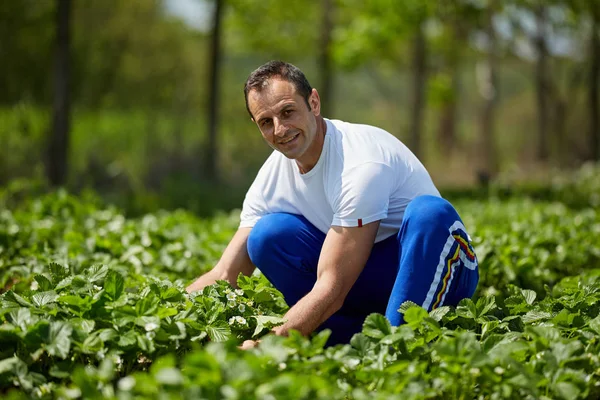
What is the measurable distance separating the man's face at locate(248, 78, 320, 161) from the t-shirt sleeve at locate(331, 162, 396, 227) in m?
0.24

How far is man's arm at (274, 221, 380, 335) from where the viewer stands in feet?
9.40

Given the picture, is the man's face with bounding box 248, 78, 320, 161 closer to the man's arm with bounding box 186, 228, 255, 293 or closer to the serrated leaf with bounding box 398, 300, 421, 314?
the man's arm with bounding box 186, 228, 255, 293

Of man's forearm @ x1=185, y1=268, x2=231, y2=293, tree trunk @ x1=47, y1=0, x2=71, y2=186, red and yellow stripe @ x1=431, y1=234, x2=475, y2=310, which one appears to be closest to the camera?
red and yellow stripe @ x1=431, y1=234, x2=475, y2=310

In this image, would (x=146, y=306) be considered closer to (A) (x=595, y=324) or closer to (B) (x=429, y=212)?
(B) (x=429, y=212)

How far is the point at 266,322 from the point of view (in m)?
2.90

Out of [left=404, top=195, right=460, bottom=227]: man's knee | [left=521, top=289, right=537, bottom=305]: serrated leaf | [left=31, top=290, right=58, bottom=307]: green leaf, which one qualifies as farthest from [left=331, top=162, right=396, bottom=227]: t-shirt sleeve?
[left=31, top=290, right=58, bottom=307]: green leaf

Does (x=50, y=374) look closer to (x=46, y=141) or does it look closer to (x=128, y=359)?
(x=128, y=359)

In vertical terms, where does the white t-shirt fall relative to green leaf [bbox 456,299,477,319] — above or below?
above

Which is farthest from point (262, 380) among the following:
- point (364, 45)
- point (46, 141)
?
point (364, 45)

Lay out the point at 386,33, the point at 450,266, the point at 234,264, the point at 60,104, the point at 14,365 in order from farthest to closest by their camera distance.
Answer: the point at 386,33, the point at 60,104, the point at 234,264, the point at 450,266, the point at 14,365

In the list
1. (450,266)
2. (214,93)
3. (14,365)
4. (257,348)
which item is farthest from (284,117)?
(214,93)

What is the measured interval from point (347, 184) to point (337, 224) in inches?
6.7

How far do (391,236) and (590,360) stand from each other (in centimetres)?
108

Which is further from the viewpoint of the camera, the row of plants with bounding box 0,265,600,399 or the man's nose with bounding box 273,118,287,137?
the man's nose with bounding box 273,118,287,137
